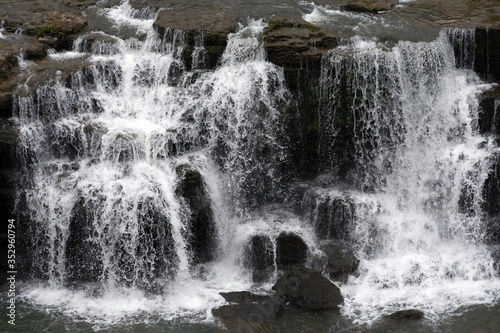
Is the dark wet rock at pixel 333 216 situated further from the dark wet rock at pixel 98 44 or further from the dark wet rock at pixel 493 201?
the dark wet rock at pixel 98 44

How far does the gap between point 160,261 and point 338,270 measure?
4.30 meters

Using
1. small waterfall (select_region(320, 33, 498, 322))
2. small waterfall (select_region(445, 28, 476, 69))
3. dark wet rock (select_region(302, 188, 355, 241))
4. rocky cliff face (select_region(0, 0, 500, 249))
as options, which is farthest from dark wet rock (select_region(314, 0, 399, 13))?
dark wet rock (select_region(302, 188, 355, 241))

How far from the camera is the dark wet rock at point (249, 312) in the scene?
11.9 metres

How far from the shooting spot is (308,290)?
12.7 metres

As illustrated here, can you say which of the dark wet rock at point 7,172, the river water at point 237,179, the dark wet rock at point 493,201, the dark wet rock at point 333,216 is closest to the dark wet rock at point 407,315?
the river water at point 237,179

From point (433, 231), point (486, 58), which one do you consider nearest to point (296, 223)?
point (433, 231)

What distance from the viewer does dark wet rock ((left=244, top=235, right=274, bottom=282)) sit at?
13859 millimetres

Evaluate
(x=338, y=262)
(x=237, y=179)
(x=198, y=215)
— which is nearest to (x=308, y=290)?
(x=338, y=262)

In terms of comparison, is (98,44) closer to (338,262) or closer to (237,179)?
(237,179)

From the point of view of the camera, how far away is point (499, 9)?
17.2 meters

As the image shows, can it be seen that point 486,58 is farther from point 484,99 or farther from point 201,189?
point 201,189

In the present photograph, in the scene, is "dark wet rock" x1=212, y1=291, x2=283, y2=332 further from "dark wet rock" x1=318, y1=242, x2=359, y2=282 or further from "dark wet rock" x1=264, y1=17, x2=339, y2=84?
"dark wet rock" x1=264, y1=17, x2=339, y2=84

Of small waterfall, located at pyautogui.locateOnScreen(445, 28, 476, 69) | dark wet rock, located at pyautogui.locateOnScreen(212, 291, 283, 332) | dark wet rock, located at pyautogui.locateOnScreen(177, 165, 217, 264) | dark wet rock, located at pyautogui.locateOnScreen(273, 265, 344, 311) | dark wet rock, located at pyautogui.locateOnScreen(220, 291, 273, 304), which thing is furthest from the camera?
small waterfall, located at pyautogui.locateOnScreen(445, 28, 476, 69)

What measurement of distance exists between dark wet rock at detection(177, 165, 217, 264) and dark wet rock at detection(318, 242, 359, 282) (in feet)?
9.33
